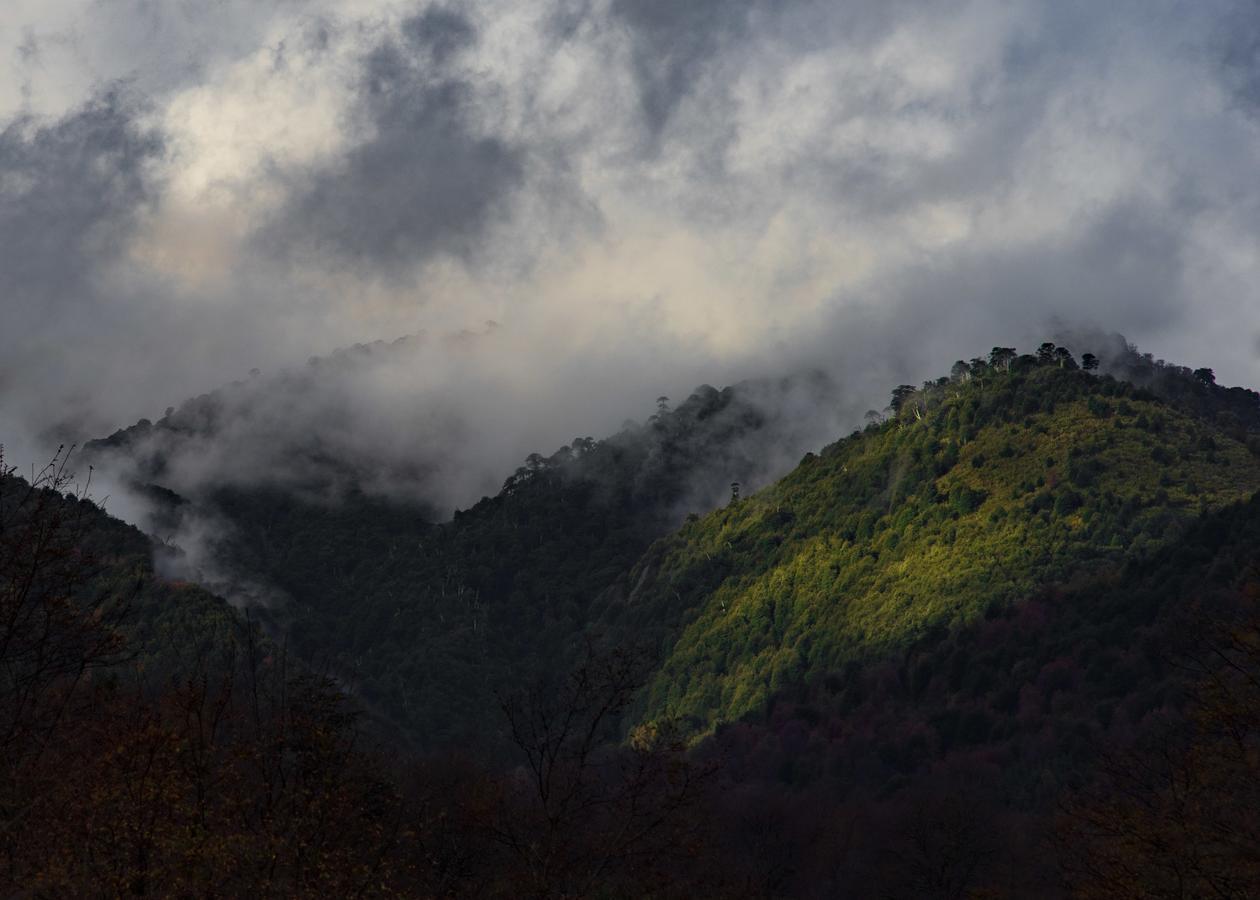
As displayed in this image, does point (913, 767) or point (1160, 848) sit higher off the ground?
point (913, 767)

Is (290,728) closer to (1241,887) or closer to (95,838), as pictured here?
(95,838)

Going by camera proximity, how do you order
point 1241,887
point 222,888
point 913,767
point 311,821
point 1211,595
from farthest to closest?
point 913,767
point 1211,595
point 1241,887
point 311,821
point 222,888

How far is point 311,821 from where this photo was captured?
106 ft

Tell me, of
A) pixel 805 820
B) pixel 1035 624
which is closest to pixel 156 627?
pixel 805 820

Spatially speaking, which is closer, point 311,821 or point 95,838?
point 95,838

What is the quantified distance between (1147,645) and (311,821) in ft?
454

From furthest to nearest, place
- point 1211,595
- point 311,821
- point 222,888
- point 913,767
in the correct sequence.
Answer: point 913,767
point 1211,595
point 311,821
point 222,888

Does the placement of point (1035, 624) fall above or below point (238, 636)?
below

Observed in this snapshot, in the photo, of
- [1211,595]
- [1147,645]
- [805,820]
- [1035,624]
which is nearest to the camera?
[805,820]

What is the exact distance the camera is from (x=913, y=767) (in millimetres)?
161875

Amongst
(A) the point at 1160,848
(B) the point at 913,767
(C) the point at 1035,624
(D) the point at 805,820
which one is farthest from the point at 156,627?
(A) the point at 1160,848

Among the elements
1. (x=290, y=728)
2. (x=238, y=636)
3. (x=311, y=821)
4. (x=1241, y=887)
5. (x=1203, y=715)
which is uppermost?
(x=238, y=636)

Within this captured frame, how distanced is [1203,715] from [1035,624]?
139 metres

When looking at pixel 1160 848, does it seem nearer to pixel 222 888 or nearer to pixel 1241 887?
pixel 1241 887
